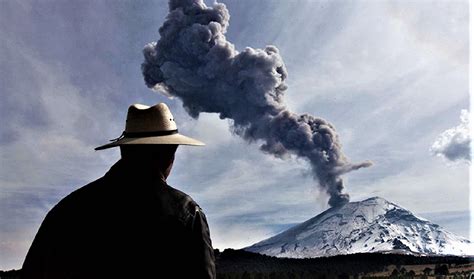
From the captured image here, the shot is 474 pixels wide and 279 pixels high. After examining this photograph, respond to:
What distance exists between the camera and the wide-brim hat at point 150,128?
11.8 ft

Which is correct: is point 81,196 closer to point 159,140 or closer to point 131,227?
point 131,227

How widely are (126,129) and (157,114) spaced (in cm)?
20

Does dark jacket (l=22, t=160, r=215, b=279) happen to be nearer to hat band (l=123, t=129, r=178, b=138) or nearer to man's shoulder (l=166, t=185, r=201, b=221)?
man's shoulder (l=166, t=185, r=201, b=221)

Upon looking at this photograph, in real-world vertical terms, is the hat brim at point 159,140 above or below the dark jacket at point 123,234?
above

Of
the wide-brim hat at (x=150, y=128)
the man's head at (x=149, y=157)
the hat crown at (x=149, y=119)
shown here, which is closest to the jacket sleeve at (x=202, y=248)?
the man's head at (x=149, y=157)

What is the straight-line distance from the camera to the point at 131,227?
3.43 metres

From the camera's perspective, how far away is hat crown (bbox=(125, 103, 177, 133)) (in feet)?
12.2

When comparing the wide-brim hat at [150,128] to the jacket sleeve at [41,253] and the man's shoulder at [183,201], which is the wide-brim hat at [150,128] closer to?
the man's shoulder at [183,201]

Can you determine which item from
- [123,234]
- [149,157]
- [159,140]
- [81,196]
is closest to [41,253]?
[81,196]

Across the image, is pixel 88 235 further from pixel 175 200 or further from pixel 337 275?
pixel 337 275

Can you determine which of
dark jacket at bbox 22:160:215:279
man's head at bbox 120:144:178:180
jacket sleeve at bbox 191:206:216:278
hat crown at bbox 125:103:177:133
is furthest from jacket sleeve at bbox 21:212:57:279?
jacket sleeve at bbox 191:206:216:278

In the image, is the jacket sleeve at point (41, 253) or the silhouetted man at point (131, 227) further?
the jacket sleeve at point (41, 253)

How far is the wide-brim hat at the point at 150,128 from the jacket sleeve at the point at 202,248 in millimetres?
452

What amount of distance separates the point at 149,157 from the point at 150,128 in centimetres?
22
